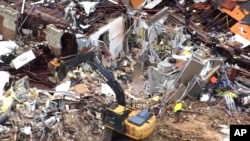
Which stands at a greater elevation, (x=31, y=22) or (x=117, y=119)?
(x=31, y=22)

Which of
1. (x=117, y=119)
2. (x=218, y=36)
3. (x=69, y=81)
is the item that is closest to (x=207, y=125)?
(x=117, y=119)

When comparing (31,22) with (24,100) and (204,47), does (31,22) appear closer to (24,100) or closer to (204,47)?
(24,100)

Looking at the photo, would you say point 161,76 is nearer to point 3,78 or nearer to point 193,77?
point 193,77

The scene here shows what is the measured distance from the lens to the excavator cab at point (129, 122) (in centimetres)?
1296

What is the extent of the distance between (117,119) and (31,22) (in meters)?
5.97

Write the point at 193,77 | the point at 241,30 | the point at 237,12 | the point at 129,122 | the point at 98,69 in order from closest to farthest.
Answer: the point at 129,122
the point at 98,69
the point at 193,77
the point at 241,30
the point at 237,12

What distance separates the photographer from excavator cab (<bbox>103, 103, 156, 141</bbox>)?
42.5 ft

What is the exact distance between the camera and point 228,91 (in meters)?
15.8

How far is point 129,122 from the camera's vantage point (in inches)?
513

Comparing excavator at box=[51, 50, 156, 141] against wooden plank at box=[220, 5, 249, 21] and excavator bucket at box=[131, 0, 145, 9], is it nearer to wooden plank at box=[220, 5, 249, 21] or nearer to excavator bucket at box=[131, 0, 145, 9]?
excavator bucket at box=[131, 0, 145, 9]

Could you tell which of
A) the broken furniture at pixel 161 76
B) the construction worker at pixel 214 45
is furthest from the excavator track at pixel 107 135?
Result: the construction worker at pixel 214 45

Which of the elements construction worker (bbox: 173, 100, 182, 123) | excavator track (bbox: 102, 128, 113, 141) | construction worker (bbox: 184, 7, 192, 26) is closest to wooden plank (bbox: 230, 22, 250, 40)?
construction worker (bbox: 184, 7, 192, 26)

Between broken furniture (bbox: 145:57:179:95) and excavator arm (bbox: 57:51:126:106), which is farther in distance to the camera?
broken furniture (bbox: 145:57:179:95)

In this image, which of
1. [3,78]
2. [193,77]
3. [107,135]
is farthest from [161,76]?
[3,78]
